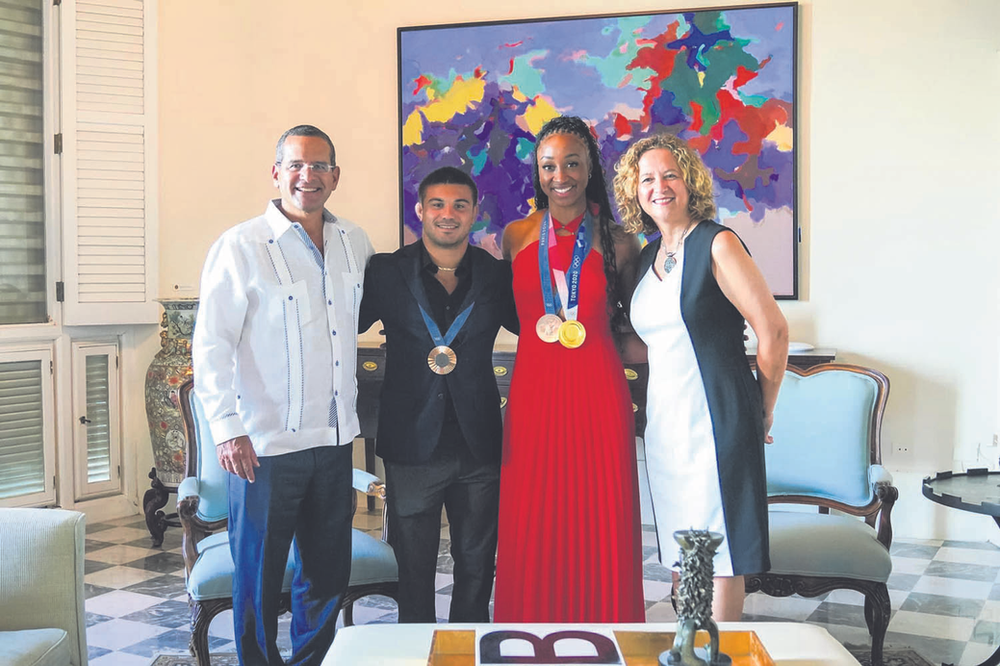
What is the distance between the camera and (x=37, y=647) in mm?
1965

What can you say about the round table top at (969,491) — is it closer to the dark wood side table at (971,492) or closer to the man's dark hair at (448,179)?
the dark wood side table at (971,492)

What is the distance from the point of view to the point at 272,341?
2422 millimetres

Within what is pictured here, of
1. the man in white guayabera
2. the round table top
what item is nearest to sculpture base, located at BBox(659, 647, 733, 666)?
the man in white guayabera

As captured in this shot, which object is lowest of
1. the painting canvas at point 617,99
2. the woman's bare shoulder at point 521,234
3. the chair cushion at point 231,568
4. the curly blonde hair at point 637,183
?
the chair cushion at point 231,568

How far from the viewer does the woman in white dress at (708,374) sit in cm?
228

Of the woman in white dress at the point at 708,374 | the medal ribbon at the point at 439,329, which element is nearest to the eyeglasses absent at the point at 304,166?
the medal ribbon at the point at 439,329

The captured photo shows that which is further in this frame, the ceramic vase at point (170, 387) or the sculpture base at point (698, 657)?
the ceramic vase at point (170, 387)

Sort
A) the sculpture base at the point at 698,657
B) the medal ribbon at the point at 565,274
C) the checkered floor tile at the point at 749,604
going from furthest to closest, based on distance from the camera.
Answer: the checkered floor tile at the point at 749,604 → the medal ribbon at the point at 565,274 → the sculpture base at the point at 698,657

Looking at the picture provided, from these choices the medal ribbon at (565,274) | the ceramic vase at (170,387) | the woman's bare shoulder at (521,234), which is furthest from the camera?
the ceramic vase at (170,387)

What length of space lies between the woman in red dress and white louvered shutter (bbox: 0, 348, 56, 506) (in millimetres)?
2953

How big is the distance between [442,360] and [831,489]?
1578 millimetres

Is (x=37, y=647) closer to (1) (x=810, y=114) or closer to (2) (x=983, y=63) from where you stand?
(1) (x=810, y=114)

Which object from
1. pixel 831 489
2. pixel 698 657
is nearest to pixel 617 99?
pixel 831 489

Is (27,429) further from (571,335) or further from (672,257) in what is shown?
(672,257)
